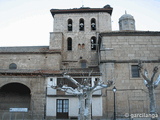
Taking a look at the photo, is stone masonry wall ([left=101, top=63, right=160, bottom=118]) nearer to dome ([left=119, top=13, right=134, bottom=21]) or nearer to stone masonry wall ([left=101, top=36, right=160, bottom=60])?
stone masonry wall ([left=101, top=36, right=160, bottom=60])

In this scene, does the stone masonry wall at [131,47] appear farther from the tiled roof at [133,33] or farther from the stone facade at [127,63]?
the tiled roof at [133,33]

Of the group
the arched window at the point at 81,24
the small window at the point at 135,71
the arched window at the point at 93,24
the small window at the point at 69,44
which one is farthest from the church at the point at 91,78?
the arched window at the point at 93,24

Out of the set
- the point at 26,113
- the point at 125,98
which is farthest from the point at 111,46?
the point at 26,113

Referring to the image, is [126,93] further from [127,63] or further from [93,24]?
[93,24]

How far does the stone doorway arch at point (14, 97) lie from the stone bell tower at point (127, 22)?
15739 mm

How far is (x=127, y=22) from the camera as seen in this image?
88.7 ft

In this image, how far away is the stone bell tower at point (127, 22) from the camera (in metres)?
26.9

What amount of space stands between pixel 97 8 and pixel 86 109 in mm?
18239

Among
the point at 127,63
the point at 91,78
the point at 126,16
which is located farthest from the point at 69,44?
the point at 127,63

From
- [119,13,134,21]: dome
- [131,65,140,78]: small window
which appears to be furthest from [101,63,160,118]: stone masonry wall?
[119,13,134,21]: dome

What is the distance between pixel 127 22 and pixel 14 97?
58.8ft

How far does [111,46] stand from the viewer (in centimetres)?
1992

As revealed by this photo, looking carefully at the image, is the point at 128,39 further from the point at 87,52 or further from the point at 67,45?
the point at 67,45

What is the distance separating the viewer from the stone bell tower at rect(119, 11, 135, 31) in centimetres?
2685
